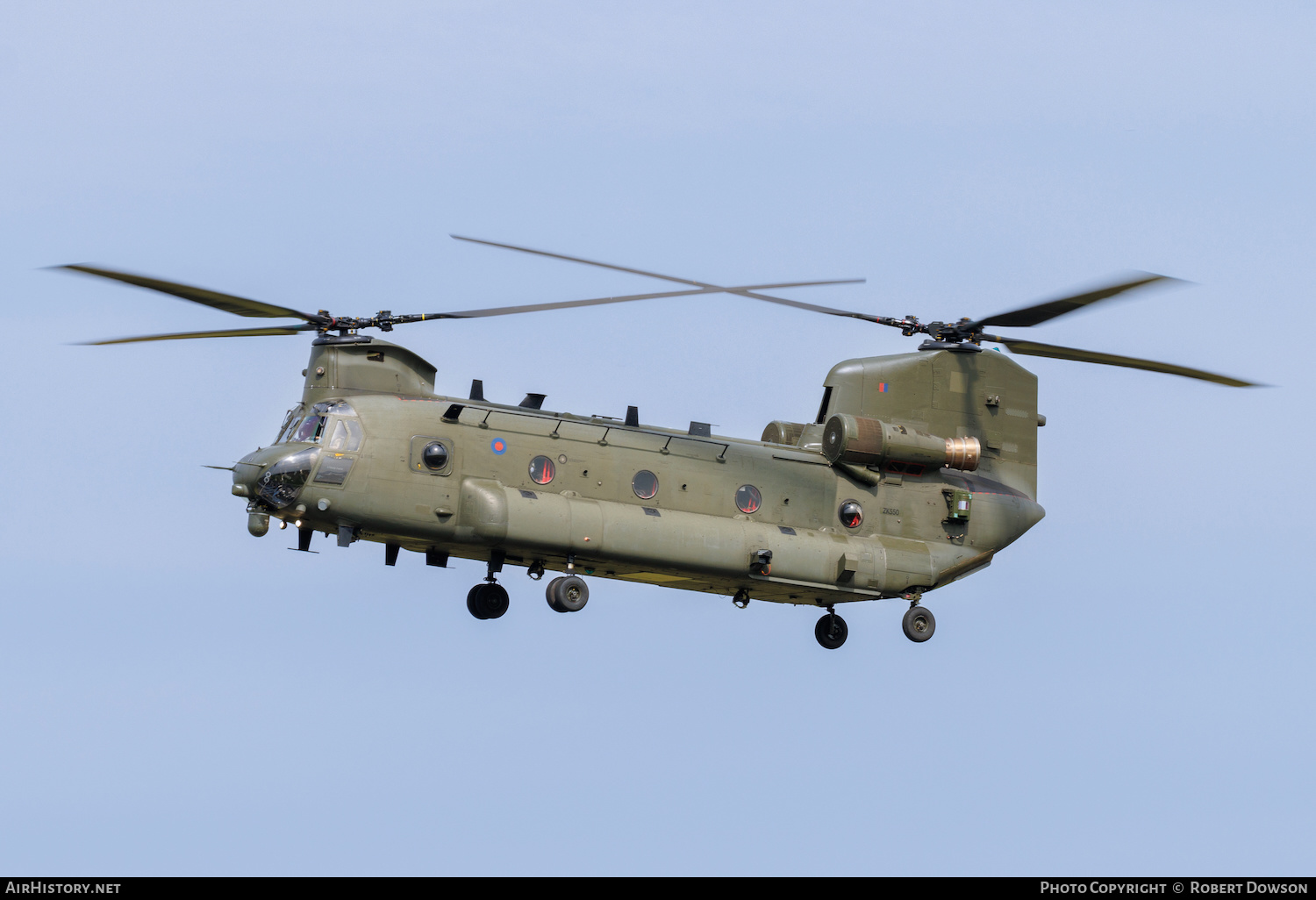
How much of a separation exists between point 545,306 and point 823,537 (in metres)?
6.78

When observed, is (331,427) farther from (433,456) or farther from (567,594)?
(567,594)

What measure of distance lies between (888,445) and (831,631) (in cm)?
355

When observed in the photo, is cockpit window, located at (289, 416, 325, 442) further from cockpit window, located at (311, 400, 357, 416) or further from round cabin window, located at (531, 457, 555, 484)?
round cabin window, located at (531, 457, 555, 484)

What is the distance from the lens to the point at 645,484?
32594 mm

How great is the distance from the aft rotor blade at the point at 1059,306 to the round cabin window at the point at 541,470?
8.82m

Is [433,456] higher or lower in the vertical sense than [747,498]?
lower

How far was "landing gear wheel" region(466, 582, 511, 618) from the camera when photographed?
33.1 metres

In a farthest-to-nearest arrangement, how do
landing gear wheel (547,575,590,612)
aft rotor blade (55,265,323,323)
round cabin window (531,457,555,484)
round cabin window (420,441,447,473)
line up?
round cabin window (531,457,555,484)
landing gear wheel (547,575,590,612)
round cabin window (420,441,447,473)
aft rotor blade (55,265,323,323)

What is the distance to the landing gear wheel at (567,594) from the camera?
103 feet

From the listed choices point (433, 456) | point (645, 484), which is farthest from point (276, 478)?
point (645, 484)

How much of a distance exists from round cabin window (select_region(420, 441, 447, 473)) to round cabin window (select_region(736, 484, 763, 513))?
17.5 feet

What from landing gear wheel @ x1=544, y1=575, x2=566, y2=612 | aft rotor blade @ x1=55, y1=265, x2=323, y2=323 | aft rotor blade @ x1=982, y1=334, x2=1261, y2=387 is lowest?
landing gear wheel @ x1=544, y1=575, x2=566, y2=612

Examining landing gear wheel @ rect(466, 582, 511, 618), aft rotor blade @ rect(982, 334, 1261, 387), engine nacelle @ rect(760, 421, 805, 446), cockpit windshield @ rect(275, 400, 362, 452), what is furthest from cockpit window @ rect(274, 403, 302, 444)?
aft rotor blade @ rect(982, 334, 1261, 387)
